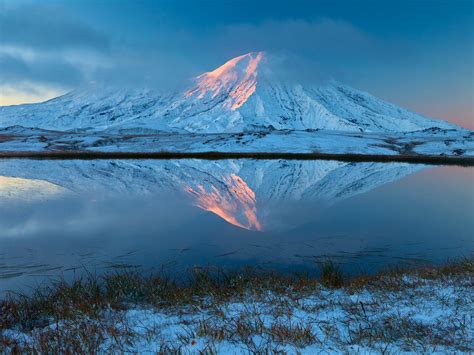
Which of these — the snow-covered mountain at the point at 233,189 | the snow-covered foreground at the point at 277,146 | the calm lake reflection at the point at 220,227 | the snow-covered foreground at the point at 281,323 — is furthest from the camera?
the snow-covered foreground at the point at 277,146

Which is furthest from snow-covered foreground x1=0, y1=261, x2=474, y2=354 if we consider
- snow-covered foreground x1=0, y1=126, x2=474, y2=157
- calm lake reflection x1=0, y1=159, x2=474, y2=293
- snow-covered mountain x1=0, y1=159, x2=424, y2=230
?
snow-covered foreground x1=0, y1=126, x2=474, y2=157

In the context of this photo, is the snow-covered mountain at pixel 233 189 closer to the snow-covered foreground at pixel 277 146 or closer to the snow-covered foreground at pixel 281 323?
the snow-covered foreground at pixel 281 323

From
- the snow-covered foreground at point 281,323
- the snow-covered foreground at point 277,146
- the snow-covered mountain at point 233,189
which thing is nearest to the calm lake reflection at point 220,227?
the snow-covered mountain at point 233,189

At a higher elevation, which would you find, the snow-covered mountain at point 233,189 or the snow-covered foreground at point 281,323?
the snow-covered mountain at point 233,189

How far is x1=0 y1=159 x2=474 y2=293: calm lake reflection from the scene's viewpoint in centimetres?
1148

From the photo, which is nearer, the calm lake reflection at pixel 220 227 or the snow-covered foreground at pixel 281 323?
the snow-covered foreground at pixel 281 323

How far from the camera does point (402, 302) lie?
7.71 m

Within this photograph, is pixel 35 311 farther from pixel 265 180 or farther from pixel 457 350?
pixel 265 180

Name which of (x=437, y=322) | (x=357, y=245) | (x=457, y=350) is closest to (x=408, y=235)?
(x=357, y=245)

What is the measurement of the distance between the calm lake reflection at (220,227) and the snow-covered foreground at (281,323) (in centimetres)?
275

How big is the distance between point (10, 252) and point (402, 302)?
11646 mm

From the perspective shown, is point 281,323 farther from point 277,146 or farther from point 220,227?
point 277,146

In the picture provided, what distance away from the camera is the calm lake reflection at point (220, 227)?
37.7ft

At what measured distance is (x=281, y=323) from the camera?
252 inches
